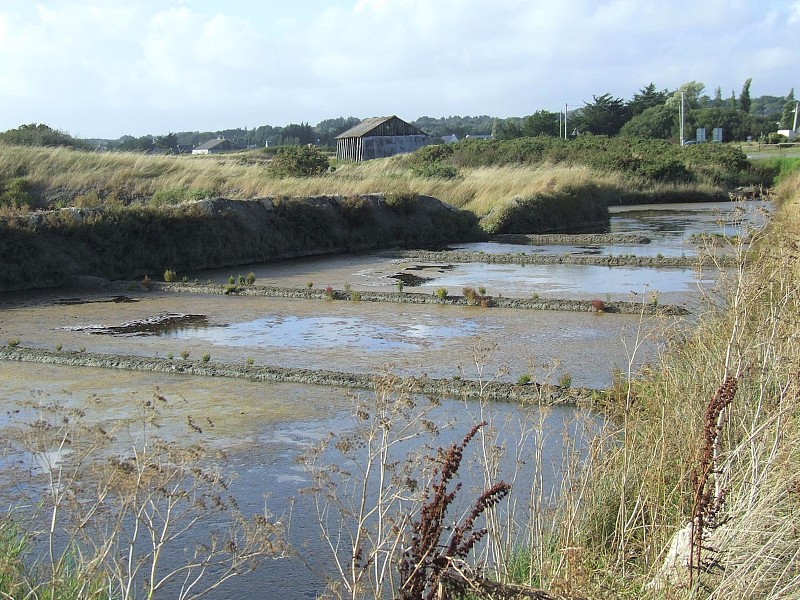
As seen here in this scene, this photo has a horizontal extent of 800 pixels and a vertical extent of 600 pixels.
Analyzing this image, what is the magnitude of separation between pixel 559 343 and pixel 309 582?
7.56 m

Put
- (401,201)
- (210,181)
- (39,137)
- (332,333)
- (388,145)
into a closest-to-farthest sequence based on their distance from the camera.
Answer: (332,333)
(401,201)
(210,181)
(39,137)
(388,145)

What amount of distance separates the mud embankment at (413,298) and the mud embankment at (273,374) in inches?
181

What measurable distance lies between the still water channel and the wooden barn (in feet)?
129

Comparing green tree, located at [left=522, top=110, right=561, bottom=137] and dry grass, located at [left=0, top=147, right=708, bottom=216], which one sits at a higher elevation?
green tree, located at [left=522, top=110, right=561, bottom=137]

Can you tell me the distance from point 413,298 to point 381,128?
4640 centimetres

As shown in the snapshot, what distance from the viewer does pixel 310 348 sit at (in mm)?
12945

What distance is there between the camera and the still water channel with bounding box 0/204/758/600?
753cm

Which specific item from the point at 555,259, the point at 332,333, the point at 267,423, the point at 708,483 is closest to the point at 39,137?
the point at 555,259

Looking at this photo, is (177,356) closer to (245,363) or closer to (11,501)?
(245,363)

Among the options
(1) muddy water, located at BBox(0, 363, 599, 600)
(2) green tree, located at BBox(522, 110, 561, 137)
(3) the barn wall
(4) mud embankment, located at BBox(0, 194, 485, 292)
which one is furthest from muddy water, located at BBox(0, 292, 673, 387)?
(2) green tree, located at BBox(522, 110, 561, 137)

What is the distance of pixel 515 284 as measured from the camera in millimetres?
19281

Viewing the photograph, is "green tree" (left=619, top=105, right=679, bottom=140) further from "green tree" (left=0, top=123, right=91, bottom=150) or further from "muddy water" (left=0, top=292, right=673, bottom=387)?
"muddy water" (left=0, top=292, right=673, bottom=387)

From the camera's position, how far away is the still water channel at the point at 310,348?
753 cm

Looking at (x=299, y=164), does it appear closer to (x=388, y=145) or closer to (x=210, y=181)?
(x=210, y=181)
